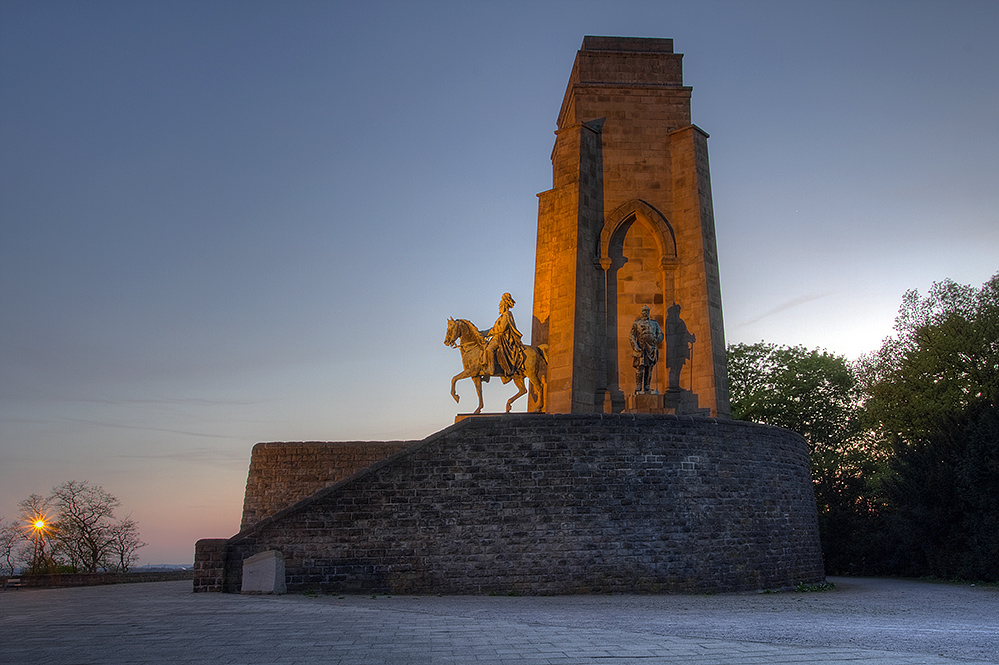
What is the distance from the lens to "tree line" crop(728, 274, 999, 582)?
20.9 metres

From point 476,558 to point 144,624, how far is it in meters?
6.15

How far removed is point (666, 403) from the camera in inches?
810

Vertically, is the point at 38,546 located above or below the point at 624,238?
below

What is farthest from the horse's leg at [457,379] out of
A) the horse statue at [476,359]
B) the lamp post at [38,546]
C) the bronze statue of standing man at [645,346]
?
the lamp post at [38,546]

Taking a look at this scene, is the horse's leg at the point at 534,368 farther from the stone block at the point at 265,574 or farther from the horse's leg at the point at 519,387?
the stone block at the point at 265,574

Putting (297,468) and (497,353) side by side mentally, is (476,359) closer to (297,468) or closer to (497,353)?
(497,353)

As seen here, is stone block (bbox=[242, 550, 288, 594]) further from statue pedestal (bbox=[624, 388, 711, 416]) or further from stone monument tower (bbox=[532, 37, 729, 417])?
statue pedestal (bbox=[624, 388, 711, 416])

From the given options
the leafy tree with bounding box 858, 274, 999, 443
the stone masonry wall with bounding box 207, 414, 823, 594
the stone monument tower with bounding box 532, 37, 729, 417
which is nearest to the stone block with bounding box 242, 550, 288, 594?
the stone masonry wall with bounding box 207, 414, 823, 594

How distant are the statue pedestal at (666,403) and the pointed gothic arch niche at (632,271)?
52 cm

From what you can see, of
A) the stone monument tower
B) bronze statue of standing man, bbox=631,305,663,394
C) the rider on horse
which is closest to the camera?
the rider on horse

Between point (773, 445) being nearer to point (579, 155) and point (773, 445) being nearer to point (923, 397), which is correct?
point (579, 155)

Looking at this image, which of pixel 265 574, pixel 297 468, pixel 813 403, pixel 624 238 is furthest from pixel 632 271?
pixel 813 403

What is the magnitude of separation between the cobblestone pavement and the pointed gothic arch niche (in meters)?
8.37

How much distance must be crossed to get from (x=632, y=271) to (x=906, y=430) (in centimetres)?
1375
